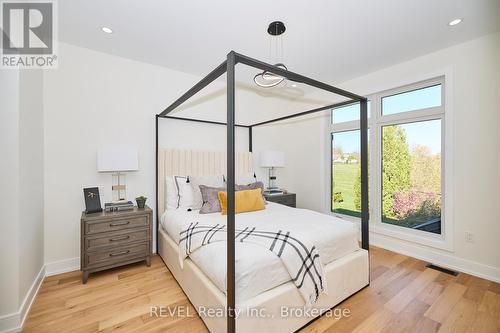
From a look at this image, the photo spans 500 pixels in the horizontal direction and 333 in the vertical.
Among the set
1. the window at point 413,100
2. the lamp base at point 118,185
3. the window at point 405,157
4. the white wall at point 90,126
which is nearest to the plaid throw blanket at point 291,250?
the lamp base at point 118,185

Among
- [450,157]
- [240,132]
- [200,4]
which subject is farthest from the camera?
[240,132]

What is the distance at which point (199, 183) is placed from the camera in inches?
117

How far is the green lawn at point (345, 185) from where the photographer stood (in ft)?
12.3

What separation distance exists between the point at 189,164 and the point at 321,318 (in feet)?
7.96

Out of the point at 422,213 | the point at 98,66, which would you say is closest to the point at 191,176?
the point at 98,66

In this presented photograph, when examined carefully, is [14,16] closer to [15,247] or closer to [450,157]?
[15,247]

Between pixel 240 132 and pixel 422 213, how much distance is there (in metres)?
2.94

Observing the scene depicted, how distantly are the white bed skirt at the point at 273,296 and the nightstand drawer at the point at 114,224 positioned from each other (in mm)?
516

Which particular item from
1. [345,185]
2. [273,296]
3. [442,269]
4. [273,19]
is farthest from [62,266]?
[442,269]

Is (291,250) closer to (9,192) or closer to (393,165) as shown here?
(9,192)

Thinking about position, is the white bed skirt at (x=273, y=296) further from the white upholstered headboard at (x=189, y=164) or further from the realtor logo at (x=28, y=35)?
the realtor logo at (x=28, y=35)

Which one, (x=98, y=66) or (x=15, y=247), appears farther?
(x=98, y=66)

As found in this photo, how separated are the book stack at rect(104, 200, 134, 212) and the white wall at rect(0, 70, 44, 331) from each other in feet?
2.11

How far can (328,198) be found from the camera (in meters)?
3.97
